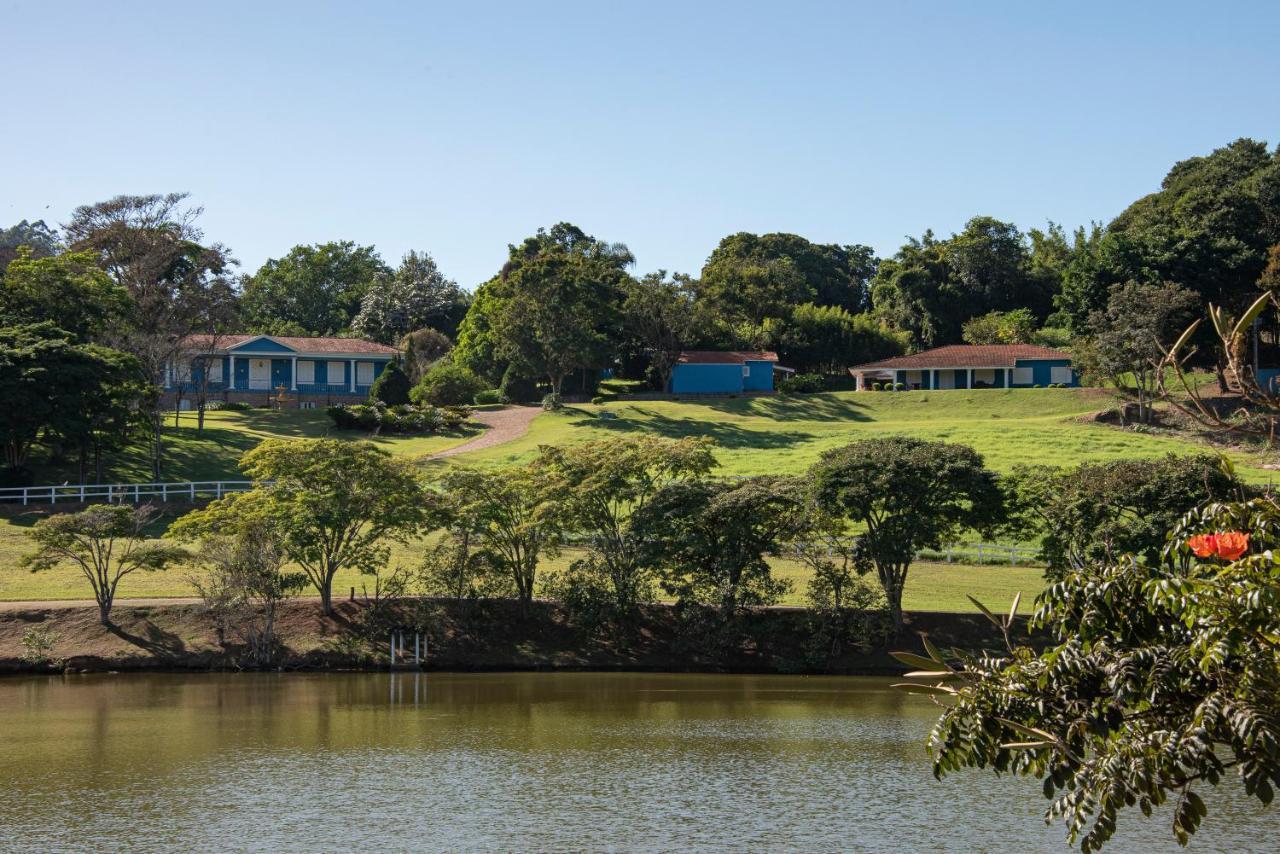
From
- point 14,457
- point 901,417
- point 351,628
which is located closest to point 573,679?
point 351,628

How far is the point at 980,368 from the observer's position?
88000 millimetres

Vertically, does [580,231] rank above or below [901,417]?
above

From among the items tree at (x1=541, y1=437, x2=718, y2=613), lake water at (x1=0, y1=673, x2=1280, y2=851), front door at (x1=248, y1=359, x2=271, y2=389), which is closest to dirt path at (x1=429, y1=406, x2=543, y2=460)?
front door at (x1=248, y1=359, x2=271, y2=389)

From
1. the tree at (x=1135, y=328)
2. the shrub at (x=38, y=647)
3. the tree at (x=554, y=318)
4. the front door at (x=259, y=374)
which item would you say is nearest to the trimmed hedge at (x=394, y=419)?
the tree at (x=554, y=318)

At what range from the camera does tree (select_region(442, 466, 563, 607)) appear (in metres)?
38.6

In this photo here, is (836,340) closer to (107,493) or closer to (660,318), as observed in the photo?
(660,318)

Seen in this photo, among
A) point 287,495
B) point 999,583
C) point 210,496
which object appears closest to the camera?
point 287,495

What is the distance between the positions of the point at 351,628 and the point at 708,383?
52.6 metres

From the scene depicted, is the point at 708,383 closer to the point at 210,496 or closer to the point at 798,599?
the point at 210,496

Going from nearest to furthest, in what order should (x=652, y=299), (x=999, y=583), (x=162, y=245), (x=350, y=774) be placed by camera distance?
1. (x=350, y=774)
2. (x=999, y=583)
3. (x=162, y=245)
4. (x=652, y=299)

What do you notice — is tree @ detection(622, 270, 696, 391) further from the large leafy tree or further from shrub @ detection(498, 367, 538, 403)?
shrub @ detection(498, 367, 538, 403)

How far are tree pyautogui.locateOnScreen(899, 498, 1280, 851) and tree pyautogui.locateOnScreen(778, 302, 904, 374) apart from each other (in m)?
85.1

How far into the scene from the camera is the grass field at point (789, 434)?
45344 millimetres

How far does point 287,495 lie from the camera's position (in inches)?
1537
